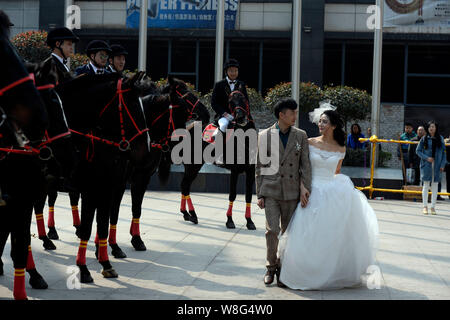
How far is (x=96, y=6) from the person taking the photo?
94.4 ft

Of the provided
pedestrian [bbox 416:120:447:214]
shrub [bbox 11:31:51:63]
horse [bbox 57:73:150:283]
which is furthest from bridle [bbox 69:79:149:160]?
shrub [bbox 11:31:51:63]

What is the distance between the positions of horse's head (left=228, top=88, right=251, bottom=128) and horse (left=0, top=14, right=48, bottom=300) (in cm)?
503

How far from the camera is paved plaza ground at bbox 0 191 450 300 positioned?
637cm

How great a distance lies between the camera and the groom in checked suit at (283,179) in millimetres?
6977

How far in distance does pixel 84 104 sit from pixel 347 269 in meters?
3.37

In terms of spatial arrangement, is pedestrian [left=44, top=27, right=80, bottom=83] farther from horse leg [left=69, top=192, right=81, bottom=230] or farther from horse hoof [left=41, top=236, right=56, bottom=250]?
horse hoof [left=41, top=236, right=56, bottom=250]

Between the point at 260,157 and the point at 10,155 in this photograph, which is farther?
the point at 260,157

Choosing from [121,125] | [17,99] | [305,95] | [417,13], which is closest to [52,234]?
[121,125]

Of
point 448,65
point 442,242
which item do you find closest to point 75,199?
point 442,242

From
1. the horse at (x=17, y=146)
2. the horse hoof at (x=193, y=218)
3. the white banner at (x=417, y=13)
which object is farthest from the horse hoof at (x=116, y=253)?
the white banner at (x=417, y=13)

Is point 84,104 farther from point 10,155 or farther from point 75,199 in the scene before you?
point 75,199

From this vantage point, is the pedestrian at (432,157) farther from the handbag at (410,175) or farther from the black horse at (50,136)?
the black horse at (50,136)

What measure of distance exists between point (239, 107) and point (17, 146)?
5.54m

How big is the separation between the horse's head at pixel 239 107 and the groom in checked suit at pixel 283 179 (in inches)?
128
